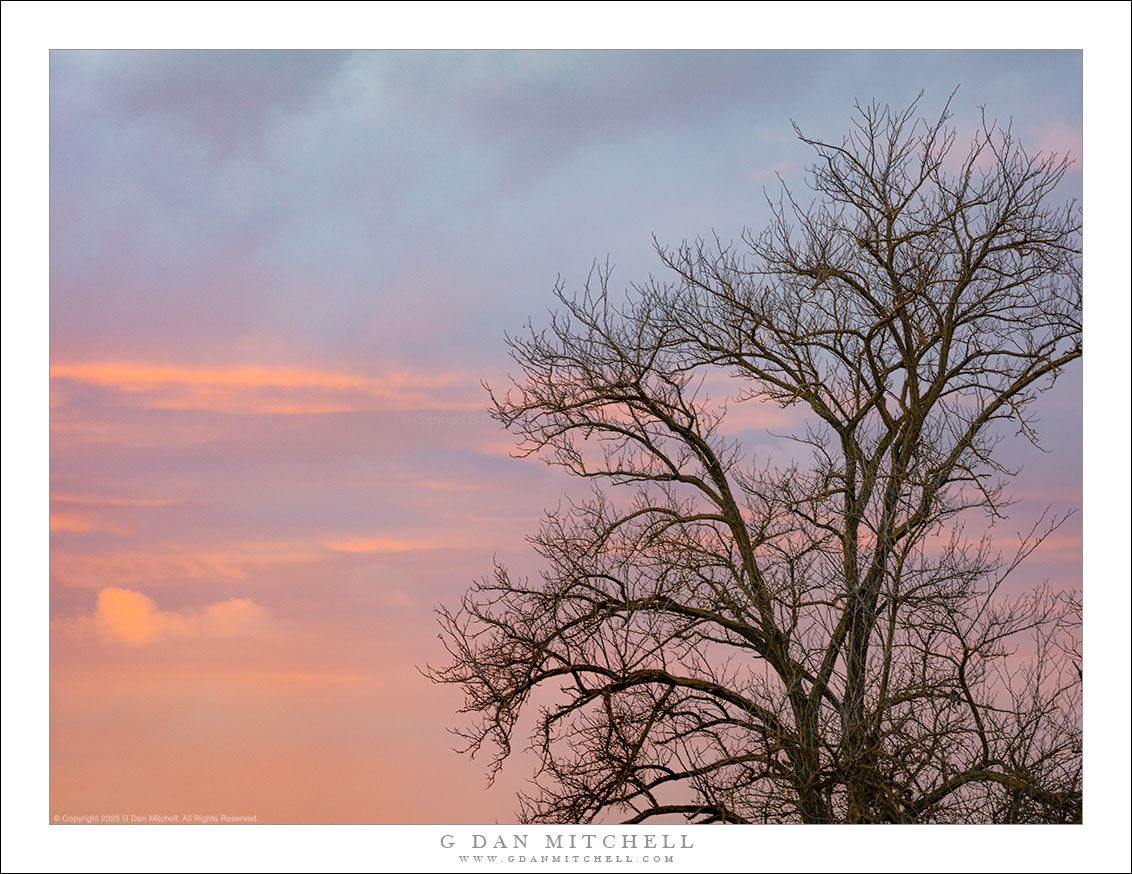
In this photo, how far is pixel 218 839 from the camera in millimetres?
7602

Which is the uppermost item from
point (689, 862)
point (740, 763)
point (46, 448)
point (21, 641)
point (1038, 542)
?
point (46, 448)

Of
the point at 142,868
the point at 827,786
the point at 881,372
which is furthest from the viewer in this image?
the point at 881,372

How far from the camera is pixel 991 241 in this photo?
10.2 m

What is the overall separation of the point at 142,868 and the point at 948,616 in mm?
6356

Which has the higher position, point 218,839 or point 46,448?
point 46,448

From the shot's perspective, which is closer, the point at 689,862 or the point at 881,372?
the point at 689,862

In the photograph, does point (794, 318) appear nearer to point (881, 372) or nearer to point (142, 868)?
point (881, 372)

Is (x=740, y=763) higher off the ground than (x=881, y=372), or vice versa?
(x=881, y=372)

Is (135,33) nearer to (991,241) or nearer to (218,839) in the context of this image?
(218,839)

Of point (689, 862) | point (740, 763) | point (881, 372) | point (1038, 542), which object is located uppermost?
point (881, 372)

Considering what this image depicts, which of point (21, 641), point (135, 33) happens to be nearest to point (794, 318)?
point (135, 33)

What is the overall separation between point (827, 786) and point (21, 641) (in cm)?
599

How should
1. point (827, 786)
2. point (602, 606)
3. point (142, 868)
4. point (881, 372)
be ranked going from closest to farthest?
point (142, 868) → point (827, 786) → point (602, 606) → point (881, 372)
